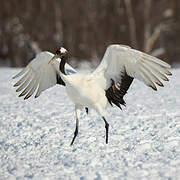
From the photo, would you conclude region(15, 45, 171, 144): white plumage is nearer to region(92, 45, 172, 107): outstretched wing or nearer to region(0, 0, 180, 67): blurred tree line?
region(92, 45, 172, 107): outstretched wing

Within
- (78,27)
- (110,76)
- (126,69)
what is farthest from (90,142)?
(78,27)

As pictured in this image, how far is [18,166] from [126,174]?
122 centimetres

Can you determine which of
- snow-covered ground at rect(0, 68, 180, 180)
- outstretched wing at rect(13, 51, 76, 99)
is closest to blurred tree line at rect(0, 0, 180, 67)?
snow-covered ground at rect(0, 68, 180, 180)

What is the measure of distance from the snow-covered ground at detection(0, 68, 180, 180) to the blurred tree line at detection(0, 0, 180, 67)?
11.6 m

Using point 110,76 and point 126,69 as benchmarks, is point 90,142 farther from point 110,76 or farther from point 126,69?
point 126,69

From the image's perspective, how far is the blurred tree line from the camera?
17.7 meters

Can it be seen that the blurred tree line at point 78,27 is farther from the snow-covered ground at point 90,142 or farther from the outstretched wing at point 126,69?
the outstretched wing at point 126,69

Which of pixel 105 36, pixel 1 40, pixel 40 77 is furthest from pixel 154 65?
pixel 1 40

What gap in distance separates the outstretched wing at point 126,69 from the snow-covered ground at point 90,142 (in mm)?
729

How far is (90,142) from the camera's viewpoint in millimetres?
4305

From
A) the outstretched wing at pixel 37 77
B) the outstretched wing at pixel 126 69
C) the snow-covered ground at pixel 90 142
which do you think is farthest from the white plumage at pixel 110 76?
the snow-covered ground at pixel 90 142

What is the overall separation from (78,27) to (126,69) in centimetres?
1484

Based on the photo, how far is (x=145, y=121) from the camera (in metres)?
4.93

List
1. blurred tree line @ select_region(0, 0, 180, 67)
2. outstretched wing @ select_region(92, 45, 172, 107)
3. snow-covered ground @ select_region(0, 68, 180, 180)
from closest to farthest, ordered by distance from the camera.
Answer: snow-covered ground @ select_region(0, 68, 180, 180), outstretched wing @ select_region(92, 45, 172, 107), blurred tree line @ select_region(0, 0, 180, 67)
